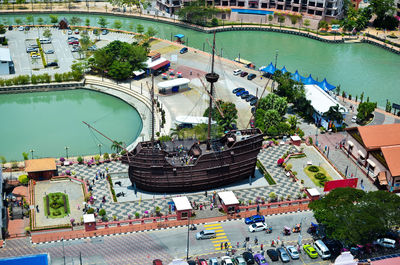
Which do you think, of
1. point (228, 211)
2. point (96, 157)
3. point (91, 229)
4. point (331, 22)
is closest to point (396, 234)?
point (228, 211)

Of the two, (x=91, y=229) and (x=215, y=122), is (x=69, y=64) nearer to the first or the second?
(x=215, y=122)

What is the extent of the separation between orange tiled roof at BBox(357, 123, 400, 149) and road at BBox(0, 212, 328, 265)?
2183 centimetres

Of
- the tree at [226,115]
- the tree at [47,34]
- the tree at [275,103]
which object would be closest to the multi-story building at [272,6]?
the tree at [47,34]

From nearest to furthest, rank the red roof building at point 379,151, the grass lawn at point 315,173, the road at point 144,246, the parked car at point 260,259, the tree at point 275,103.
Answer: the parked car at point 260,259, the road at point 144,246, the red roof building at point 379,151, the grass lawn at point 315,173, the tree at point 275,103

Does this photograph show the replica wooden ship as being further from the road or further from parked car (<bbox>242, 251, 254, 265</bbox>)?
parked car (<bbox>242, 251, 254, 265</bbox>)

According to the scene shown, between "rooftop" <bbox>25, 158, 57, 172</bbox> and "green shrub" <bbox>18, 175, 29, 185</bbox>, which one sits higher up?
"rooftop" <bbox>25, 158, 57, 172</bbox>

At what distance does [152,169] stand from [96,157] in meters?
13.8

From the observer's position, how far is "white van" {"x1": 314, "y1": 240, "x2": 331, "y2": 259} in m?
63.5

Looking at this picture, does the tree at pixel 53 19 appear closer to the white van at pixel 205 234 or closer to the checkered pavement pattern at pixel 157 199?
the checkered pavement pattern at pixel 157 199

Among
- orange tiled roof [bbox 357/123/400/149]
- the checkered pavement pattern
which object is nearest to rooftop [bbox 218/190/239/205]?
the checkered pavement pattern

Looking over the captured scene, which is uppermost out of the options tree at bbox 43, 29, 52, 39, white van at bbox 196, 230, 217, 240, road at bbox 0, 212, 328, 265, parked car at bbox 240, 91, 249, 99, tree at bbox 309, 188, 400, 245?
tree at bbox 43, 29, 52, 39

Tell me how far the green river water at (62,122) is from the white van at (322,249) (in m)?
39.2

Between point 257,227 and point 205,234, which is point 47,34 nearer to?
point 205,234

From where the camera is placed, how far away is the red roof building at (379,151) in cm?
7719
